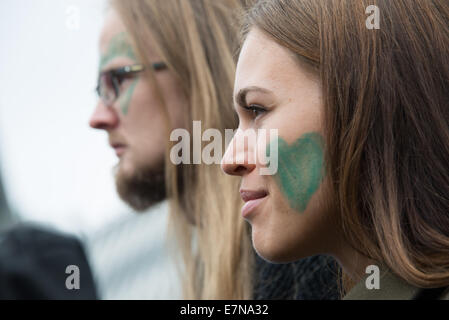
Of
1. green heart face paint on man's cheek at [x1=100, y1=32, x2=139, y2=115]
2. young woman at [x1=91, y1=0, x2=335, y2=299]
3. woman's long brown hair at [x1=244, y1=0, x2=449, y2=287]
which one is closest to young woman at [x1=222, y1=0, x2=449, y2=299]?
woman's long brown hair at [x1=244, y1=0, x2=449, y2=287]

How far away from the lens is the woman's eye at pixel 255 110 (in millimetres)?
2105

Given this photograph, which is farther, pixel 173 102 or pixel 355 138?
pixel 173 102

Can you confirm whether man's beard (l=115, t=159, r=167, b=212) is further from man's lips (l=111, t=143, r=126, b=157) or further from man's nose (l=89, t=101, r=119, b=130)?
man's nose (l=89, t=101, r=119, b=130)

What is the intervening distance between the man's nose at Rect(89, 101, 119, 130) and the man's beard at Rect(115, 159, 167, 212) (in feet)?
0.67

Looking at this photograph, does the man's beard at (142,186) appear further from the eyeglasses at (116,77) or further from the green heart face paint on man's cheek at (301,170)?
the green heart face paint on man's cheek at (301,170)

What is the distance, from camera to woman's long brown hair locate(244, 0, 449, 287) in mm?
1970

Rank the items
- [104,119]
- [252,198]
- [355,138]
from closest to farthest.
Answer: [355,138], [252,198], [104,119]

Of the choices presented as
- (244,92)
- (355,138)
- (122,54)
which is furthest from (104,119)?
(355,138)

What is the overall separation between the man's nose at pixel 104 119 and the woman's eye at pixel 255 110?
1.31 metres

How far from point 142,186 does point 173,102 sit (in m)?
0.41

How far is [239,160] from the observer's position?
206 cm

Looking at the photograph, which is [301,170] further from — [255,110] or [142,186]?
[142,186]
